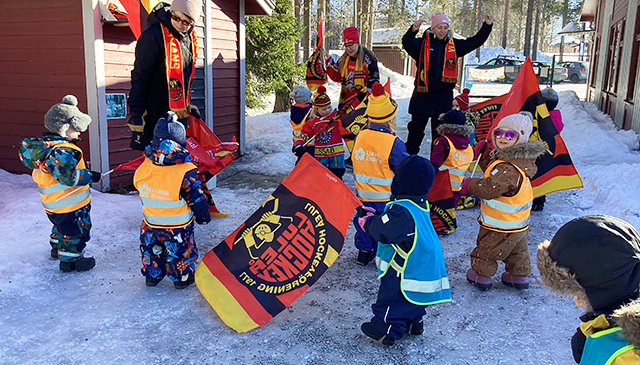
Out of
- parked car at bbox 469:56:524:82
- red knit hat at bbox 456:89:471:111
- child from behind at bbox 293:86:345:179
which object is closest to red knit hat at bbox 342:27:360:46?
child from behind at bbox 293:86:345:179

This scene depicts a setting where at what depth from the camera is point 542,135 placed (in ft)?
17.0

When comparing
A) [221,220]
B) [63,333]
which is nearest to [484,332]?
[63,333]

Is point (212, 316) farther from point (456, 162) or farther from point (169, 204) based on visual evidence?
point (456, 162)

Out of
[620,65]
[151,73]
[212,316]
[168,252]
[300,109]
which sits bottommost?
[212,316]

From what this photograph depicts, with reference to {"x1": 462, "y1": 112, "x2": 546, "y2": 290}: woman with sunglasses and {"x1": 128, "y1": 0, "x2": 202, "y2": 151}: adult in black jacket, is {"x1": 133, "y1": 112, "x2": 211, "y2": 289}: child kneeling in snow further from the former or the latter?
{"x1": 462, "y1": 112, "x2": 546, "y2": 290}: woman with sunglasses

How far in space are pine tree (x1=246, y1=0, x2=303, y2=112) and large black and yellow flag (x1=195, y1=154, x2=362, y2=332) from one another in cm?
903

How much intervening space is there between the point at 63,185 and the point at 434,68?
412cm

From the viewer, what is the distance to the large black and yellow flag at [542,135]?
5.13 meters

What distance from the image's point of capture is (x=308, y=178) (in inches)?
145

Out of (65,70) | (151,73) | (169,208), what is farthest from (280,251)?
(65,70)

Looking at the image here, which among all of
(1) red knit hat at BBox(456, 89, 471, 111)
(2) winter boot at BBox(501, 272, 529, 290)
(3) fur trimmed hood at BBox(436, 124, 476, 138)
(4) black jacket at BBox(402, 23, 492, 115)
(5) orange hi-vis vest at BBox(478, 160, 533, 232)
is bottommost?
(2) winter boot at BBox(501, 272, 529, 290)

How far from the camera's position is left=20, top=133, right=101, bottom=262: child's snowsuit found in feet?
13.0

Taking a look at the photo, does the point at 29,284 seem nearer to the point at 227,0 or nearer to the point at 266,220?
the point at 266,220

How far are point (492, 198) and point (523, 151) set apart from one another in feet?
1.36
